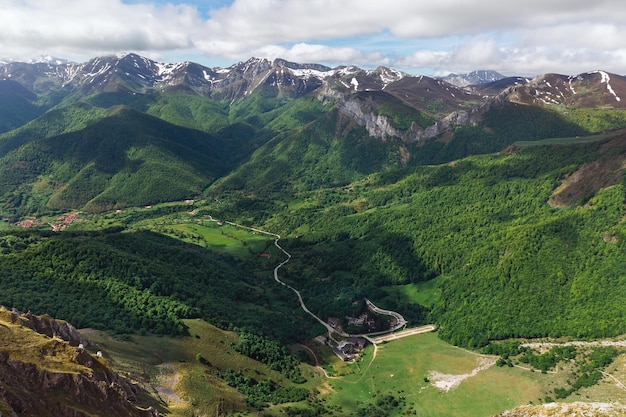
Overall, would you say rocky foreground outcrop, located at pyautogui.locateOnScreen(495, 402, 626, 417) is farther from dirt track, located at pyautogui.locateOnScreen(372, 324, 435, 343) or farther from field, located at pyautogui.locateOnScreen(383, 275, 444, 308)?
field, located at pyautogui.locateOnScreen(383, 275, 444, 308)

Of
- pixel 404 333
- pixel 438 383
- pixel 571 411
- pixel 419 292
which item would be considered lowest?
pixel 438 383

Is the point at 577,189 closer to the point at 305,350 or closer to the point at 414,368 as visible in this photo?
the point at 414,368

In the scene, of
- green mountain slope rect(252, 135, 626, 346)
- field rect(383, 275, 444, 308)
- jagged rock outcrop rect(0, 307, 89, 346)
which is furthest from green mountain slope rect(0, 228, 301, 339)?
field rect(383, 275, 444, 308)

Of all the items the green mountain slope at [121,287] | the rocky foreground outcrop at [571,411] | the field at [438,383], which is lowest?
the field at [438,383]

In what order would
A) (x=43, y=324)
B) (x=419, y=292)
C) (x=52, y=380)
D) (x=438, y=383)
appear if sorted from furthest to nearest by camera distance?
1. (x=419, y=292)
2. (x=438, y=383)
3. (x=43, y=324)
4. (x=52, y=380)

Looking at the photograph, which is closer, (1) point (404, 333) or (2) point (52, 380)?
(2) point (52, 380)

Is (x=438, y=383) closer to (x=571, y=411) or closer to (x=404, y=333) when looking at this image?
(x=404, y=333)

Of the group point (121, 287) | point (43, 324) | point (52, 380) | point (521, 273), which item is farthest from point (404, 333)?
point (52, 380)

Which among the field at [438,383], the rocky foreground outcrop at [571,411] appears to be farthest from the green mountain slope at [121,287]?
the rocky foreground outcrop at [571,411]

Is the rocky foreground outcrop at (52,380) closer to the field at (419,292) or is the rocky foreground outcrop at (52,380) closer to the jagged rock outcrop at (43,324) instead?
the jagged rock outcrop at (43,324)
